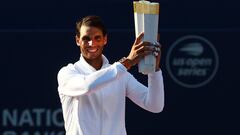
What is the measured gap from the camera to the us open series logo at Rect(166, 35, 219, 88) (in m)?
5.76

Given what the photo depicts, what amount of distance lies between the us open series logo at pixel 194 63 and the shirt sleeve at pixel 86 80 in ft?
7.79

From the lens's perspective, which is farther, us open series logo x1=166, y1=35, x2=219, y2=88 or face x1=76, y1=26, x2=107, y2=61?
us open series logo x1=166, y1=35, x2=219, y2=88

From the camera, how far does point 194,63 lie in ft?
18.9

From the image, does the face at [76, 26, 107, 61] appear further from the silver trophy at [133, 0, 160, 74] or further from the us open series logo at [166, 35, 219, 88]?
the us open series logo at [166, 35, 219, 88]

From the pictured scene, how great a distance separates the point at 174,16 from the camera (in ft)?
18.9

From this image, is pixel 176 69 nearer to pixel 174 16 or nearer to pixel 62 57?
pixel 174 16

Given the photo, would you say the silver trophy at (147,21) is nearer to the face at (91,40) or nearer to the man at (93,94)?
the man at (93,94)

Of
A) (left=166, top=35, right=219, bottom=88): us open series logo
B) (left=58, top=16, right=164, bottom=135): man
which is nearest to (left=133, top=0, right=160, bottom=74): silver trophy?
(left=58, top=16, right=164, bottom=135): man

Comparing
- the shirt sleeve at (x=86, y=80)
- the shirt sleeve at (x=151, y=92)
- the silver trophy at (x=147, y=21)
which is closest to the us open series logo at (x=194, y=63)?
the shirt sleeve at (x=151, y=92)

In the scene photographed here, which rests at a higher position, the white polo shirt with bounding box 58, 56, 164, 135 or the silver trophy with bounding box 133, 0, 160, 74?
the silver trophy with bounding box 133, 0, 160, 74

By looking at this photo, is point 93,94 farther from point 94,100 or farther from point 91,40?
point 91,40

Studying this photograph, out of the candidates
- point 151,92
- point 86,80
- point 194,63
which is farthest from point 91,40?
point 194,63

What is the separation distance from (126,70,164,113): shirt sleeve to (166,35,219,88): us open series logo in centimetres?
227

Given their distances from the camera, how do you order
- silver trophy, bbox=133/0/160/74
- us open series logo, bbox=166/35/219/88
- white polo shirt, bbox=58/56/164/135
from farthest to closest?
us open series logo, bbox=166/35/219/88 → white polo shirt, bbox=58/56/164/135 → silver trophy, bbox=133/0/160/74
